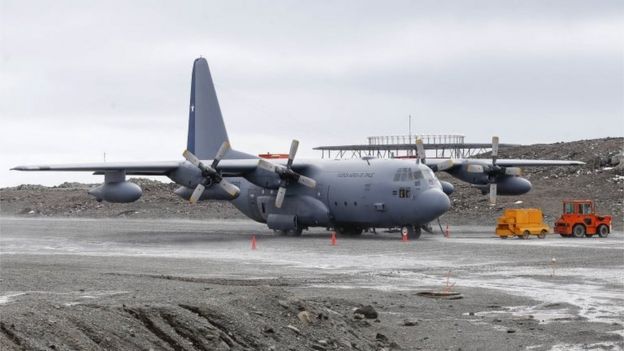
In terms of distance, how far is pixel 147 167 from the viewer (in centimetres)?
4522

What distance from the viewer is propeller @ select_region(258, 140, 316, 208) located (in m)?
45.6

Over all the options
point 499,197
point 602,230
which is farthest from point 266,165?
point 499,197

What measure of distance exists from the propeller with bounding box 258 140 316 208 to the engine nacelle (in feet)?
19.8

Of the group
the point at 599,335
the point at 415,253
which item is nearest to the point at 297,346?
the point at 599,335

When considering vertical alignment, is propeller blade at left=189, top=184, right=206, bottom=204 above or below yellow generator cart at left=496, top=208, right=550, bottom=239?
above

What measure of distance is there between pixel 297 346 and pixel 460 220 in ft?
159

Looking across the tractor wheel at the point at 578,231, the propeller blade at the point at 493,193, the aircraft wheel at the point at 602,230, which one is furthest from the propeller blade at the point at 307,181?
the aircraft wheel at the point at 602,230

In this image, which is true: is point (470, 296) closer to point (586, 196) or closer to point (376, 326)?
point (376, 326)

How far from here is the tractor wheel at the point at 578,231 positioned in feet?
148

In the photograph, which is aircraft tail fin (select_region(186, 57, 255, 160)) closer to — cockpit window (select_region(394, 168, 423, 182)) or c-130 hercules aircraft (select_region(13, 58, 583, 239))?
c-130 hercules aircraft (select_region(13, 58, 583, 239))

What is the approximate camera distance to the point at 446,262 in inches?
1206

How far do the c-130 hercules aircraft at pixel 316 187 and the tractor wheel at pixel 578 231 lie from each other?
540cm

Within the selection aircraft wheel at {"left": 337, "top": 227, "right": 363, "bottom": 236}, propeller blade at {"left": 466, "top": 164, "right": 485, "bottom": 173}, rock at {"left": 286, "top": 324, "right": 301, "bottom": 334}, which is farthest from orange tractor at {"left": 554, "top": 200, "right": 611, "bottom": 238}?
rock at {"left": 286, "top": 324, "right": 301, "bottom": 334}

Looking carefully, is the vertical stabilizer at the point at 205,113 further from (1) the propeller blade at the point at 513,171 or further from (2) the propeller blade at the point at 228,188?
(1) the propeller blade at the point at 513,171
